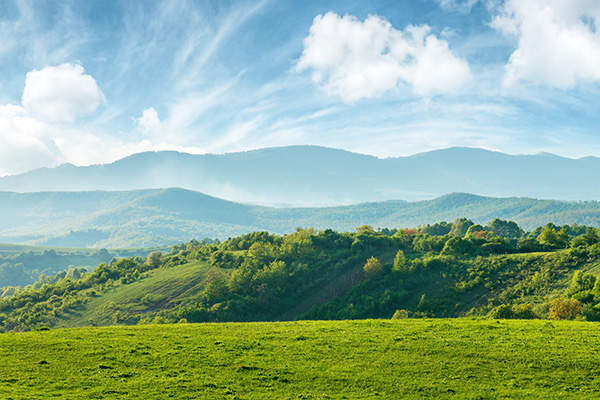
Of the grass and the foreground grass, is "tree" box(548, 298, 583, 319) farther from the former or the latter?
the grass

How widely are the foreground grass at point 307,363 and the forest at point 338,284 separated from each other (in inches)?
1099

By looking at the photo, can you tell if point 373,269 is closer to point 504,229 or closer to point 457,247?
point 457,247

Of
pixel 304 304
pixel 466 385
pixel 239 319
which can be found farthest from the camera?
pixel 304 304

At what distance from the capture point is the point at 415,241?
99.4m

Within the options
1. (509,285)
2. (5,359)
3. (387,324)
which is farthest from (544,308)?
(5,359)

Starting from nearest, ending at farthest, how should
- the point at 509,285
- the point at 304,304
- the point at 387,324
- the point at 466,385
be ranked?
the point at 466,385 < the point at 387,324 < the point at 509,285 < the point at 304,304

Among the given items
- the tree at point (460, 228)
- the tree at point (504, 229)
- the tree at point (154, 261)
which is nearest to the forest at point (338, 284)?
the tree at point (154, 261)

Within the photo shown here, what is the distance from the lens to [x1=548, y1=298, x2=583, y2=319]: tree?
1805 inches

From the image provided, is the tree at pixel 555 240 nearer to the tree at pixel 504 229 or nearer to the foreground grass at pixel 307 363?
the tree at pixel 504 229

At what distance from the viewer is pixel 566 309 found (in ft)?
153

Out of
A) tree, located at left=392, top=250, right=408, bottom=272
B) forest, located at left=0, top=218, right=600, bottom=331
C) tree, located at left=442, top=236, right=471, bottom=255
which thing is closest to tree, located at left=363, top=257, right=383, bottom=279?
forest, located at left=0, top=218, right=600, bottom=331

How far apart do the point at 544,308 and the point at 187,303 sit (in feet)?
190

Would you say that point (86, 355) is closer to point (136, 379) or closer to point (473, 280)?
point (136, 379)

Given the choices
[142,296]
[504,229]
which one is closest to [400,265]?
[142,296]
